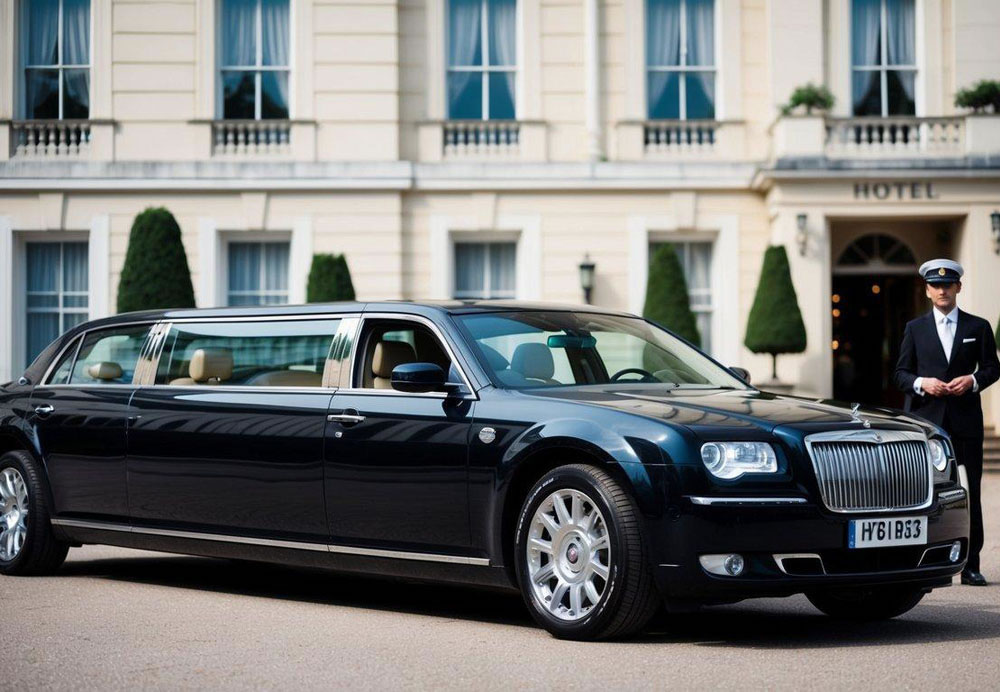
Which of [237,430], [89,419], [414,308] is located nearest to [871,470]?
[414,308]

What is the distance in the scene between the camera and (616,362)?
28.3 feet

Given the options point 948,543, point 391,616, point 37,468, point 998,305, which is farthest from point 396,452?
point 998,305

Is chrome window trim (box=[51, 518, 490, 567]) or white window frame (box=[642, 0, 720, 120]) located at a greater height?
white window frame (box=[642, 0, 720, 120])

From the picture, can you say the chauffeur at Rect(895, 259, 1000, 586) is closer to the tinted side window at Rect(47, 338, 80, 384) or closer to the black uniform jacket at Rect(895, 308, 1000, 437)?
the black uniform jacket at Rect(895, 308, 1000, 437)

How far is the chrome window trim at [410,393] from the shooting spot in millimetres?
8008

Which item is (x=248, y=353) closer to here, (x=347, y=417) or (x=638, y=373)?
(x=347, y=417)

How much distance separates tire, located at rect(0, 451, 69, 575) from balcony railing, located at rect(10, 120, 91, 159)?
14.1 m

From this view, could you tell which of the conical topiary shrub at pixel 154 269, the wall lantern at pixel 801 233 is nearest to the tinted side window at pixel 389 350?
the conical topiary shrub at pixel 154 269

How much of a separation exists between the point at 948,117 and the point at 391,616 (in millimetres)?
16904

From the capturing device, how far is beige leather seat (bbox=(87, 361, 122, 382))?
33.8ft

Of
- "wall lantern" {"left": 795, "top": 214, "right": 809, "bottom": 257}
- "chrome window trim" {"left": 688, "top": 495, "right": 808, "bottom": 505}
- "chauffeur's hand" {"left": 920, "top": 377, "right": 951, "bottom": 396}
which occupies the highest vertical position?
"wall lantern" {"left": 795, "top": 214, "right": 809, "bottom": 257}

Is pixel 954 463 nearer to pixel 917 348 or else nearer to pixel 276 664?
pixel 917 348

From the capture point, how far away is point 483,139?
2412cm

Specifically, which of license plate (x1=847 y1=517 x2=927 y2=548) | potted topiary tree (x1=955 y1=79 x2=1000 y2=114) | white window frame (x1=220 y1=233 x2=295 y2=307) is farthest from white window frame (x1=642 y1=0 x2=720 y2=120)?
license plate (x1=847 y1=517 x2=927 y2=548)
